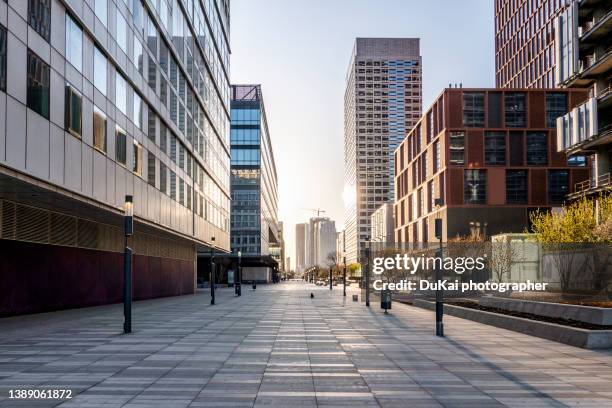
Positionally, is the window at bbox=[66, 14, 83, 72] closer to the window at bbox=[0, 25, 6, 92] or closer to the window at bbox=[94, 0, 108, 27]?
the window at bbox=[94, 0, 108, 27]

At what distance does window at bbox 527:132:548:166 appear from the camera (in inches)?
3250

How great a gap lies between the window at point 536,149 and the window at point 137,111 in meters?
58.0

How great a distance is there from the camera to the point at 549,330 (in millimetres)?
19266

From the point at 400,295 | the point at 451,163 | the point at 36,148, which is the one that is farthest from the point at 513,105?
the point at 36,148

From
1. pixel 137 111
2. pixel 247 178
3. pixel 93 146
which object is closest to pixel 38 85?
pixel 93 146

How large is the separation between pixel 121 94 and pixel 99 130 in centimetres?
519

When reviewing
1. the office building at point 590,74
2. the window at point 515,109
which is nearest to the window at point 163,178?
the office building at point 590,74

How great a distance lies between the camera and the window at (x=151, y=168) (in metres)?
41.2

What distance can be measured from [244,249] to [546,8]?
65.9 m

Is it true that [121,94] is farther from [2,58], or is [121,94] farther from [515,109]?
[515,109]

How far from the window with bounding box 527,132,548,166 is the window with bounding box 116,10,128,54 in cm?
6080

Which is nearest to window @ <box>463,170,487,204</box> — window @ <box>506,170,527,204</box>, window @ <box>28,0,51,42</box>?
window @ <box>506,170,527,204</box>

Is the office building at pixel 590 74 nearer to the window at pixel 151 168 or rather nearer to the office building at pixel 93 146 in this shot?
the office building at pixel 93 146

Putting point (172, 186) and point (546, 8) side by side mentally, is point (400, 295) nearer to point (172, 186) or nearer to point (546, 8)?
point (172, 186)
